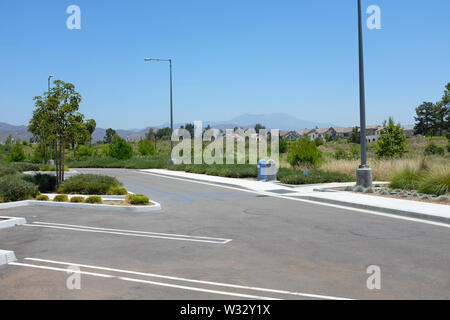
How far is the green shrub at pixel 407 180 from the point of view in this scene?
16.6 metres

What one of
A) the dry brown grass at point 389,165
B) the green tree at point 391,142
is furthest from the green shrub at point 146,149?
the dry brown grass at point 389,165

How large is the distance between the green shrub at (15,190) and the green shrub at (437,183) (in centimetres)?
1447

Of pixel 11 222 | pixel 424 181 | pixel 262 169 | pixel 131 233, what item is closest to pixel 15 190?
pixel 11 222

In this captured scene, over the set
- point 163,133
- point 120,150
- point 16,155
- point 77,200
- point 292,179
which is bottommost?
point 77,200

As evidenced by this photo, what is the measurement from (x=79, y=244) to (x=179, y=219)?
11.2 feet

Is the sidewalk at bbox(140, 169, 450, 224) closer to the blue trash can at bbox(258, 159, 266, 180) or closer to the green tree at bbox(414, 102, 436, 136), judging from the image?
the blue trash can at bbox(258, 159, 266, 180)

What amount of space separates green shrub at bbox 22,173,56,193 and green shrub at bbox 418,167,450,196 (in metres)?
15.1

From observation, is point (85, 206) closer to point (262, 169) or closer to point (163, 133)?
point (262, 169)

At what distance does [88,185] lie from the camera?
660 inches

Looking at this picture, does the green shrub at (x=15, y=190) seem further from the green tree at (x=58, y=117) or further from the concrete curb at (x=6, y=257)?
the concrete curb at (x=6, y=257)

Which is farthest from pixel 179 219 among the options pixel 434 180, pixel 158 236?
pixel 434 180

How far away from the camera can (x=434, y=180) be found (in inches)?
598

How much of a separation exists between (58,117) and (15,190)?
12.8 feet
